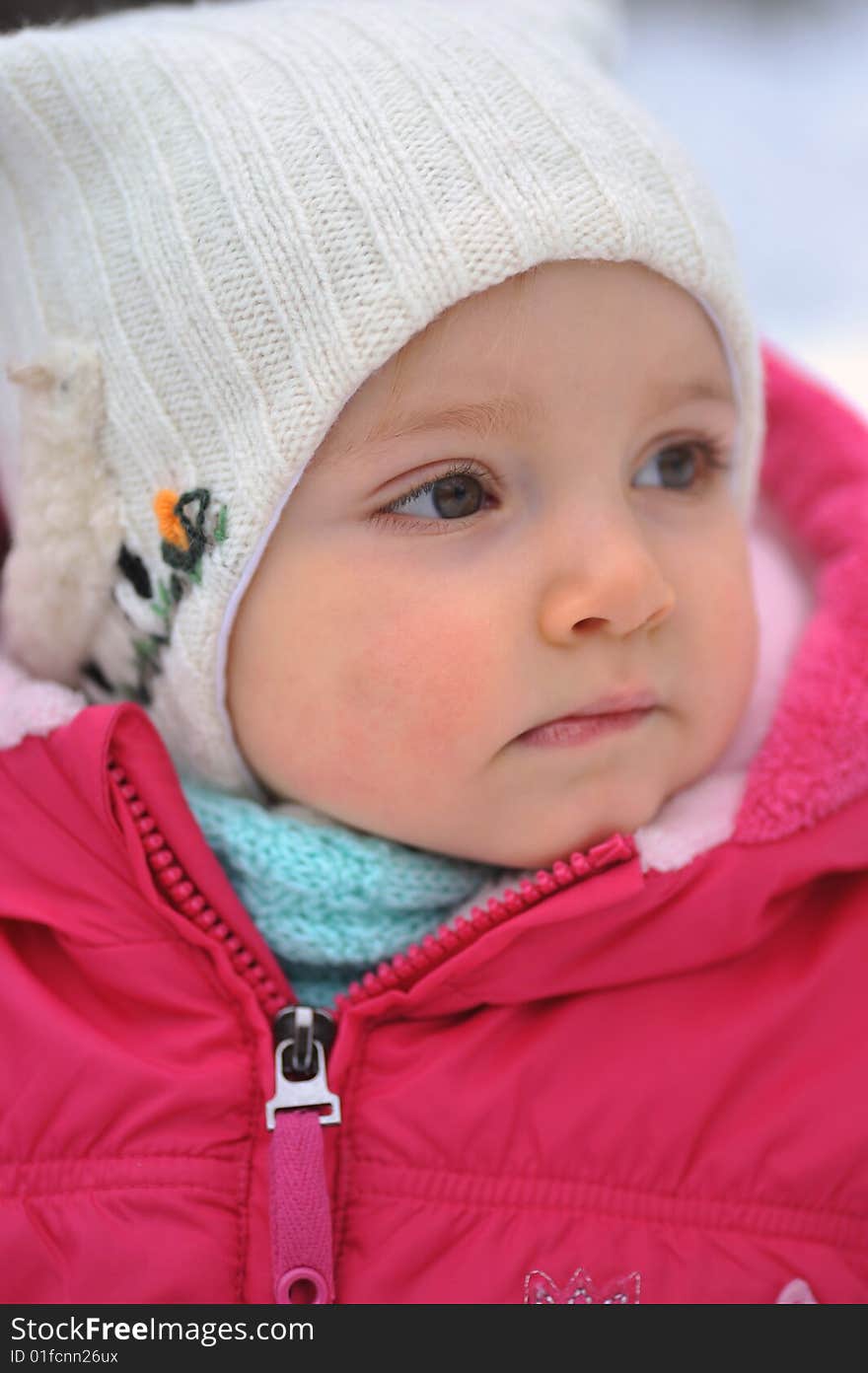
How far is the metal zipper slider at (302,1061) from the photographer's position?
95cm

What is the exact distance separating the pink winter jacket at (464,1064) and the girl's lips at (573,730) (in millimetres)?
87

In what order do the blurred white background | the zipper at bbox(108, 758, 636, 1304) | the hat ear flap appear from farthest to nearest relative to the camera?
1. the blurred white background
2. the hat ear flap
3. the zipper at bbox(108, 758, 636, 1304)

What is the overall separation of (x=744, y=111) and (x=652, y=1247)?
1.76 meters

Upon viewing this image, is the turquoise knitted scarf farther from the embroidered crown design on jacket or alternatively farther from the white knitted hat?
the embroidered crown design on jacket

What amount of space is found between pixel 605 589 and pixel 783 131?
4.75 ft

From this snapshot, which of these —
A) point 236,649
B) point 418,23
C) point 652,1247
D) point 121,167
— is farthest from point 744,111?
point 652,1247

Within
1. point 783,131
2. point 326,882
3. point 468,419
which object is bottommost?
point 326,882

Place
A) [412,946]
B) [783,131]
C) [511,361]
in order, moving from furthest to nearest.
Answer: [783,131], [412,946], [511,361]

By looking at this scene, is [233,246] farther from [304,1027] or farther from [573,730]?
[304,1027]

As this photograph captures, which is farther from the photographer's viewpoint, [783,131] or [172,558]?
[783,131]

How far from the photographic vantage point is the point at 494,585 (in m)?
0.92

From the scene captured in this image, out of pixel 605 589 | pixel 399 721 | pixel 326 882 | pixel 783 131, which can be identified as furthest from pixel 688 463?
pixel 783 131

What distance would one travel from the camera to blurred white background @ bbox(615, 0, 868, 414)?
1.92 metres

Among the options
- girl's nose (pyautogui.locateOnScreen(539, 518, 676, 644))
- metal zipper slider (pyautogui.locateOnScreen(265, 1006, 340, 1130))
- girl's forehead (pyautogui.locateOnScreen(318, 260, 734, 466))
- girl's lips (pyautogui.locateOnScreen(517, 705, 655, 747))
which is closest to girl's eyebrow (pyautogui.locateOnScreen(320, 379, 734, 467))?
girl's forehead (pyautogui.locateOnScreen(318, 260, 734, 466))
